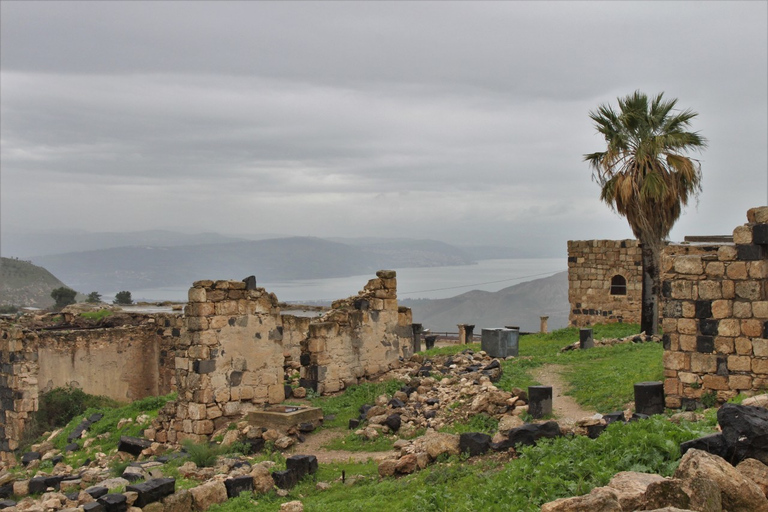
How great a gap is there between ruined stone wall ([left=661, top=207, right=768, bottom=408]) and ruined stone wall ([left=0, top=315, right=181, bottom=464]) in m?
17.4

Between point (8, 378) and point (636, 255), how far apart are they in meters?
22.2

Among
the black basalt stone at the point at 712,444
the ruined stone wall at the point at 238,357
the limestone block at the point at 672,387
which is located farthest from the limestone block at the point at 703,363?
the ruined stone wall at the point at 238,357

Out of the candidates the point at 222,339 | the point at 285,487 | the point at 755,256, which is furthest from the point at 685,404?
the point at 222,339

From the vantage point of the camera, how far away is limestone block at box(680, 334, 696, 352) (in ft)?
40.9

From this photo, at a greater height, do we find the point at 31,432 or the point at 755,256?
the point at 755,256

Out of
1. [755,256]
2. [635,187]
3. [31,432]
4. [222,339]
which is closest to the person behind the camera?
[755,256]

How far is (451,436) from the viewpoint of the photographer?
1059 cm

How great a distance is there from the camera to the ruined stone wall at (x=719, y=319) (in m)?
11.9

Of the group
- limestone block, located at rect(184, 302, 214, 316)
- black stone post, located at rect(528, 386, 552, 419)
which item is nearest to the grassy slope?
black stone post, located at rect(528, 386, 552, 419)

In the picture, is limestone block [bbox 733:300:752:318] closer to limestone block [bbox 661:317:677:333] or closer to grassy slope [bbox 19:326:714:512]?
limestone block [bbox 661:317:677:333]

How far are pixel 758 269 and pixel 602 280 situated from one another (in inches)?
692

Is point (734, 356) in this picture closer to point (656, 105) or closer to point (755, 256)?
point (755, 256)

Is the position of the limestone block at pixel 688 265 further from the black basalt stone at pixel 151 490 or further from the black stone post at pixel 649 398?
the black basalt stone at pixel 151 490

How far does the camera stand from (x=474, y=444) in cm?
1018
